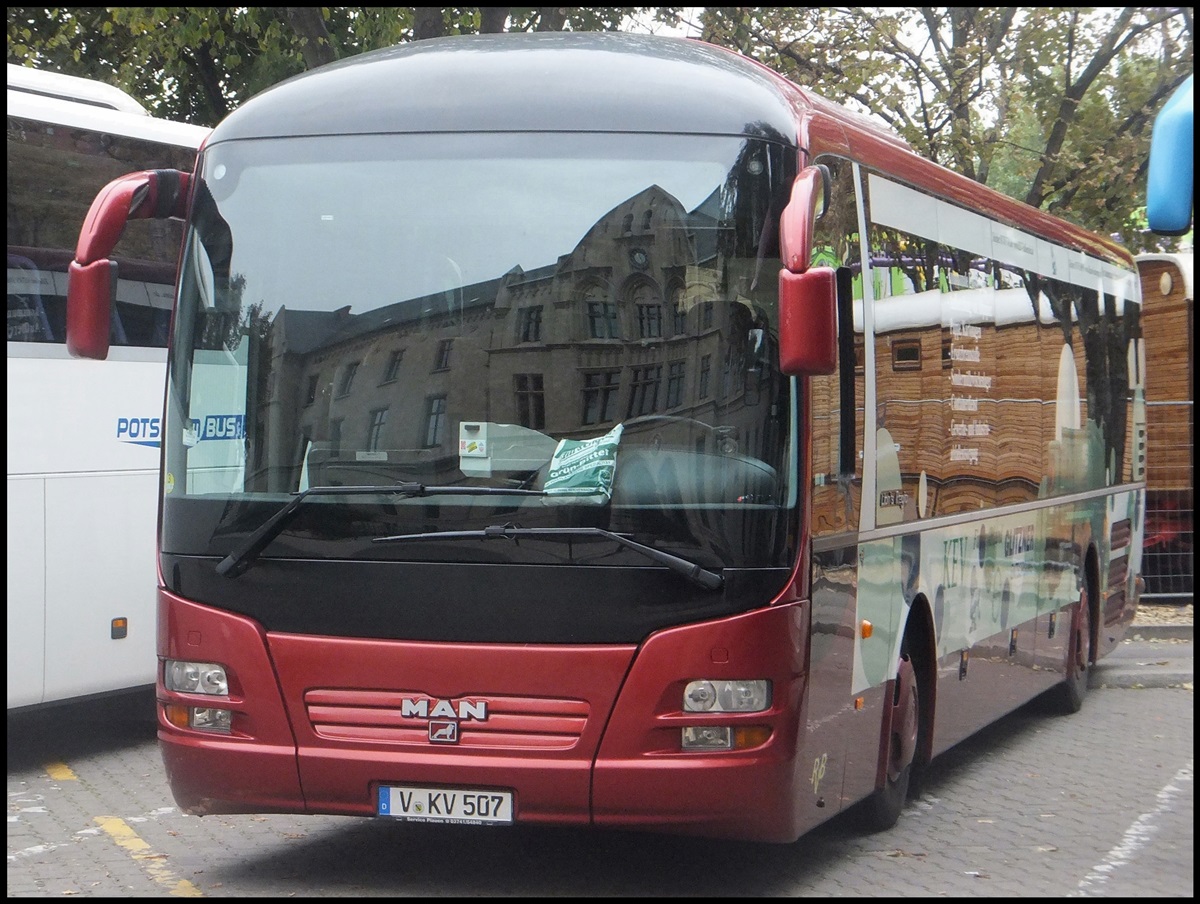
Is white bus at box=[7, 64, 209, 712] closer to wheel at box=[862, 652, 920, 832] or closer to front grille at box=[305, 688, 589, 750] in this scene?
front grille at box=[305, 688, 589, 750]

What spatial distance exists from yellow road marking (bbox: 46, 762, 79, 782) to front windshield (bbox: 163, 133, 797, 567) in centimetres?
356

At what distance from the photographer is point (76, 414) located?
1025cm

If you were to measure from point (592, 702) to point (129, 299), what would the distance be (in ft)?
17.9

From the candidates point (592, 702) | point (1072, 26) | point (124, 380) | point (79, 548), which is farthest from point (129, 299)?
point (1072, 26)

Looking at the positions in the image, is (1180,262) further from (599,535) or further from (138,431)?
(599,535)

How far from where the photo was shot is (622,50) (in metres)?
7.27

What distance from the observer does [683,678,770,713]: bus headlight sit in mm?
6485

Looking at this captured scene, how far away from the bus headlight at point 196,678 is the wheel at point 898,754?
122 inches

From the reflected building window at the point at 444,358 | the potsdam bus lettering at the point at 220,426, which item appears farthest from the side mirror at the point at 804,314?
the potsdam bus lettering at the point at 220,426

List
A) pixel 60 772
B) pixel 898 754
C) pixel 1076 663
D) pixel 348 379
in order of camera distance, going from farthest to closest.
→ pixel 1076 663
pixel 60 772
pixel 898 754
pixel 348 379

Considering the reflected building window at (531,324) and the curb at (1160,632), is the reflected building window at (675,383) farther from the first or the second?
the curb at (1160,632)

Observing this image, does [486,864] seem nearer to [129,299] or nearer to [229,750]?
[229,750]

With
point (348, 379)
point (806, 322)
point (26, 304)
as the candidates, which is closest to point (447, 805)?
point (348, 379)

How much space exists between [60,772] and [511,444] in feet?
15.8
